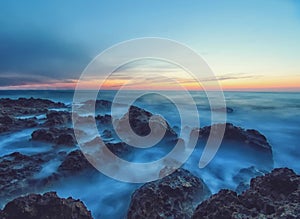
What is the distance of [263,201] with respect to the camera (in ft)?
9.30

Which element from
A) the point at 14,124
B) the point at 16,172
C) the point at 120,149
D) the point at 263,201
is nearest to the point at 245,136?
the point at 120,149

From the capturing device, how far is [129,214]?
3.50 m

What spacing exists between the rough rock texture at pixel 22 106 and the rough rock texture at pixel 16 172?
221 inches

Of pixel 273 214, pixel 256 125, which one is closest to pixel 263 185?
pixel 273 214

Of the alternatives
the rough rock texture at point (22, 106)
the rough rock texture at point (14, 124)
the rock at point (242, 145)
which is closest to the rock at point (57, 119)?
the rough rock texture at point (14, 124)

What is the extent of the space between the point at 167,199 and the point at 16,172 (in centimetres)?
295

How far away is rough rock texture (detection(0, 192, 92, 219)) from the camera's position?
9.86ft

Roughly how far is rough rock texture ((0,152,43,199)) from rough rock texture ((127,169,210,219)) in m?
2.06

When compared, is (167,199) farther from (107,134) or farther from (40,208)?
(107,134)

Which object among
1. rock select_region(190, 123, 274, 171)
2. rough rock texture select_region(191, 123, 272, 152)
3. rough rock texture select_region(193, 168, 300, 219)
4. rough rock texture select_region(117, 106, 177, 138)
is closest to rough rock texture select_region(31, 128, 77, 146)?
rough rock texture select_region(117, 106, 177, 138)

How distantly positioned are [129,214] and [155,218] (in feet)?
1.50

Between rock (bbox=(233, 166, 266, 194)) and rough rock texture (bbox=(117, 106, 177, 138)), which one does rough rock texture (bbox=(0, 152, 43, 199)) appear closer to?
rough rock texture (bbox=(117, 106, 177, 138))

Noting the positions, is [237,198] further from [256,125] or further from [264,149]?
[256,125]

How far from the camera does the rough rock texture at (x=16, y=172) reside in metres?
4.16
